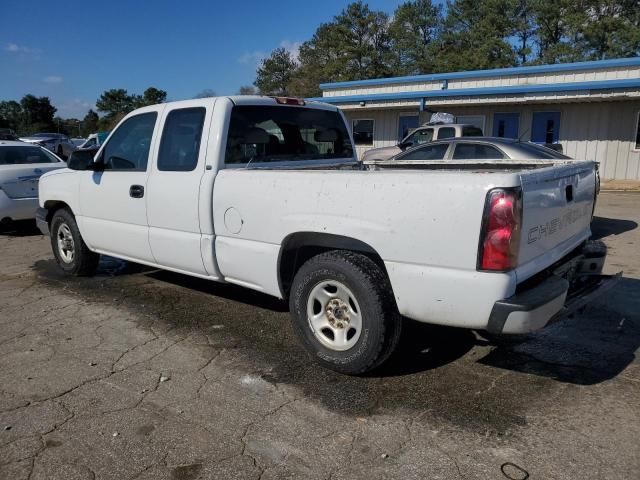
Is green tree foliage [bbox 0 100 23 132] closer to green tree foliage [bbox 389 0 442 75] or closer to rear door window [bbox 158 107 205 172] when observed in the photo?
green tree foliage [bbox 389 0 442 75]

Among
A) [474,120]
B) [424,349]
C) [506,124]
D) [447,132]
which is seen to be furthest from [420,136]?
[424,349]

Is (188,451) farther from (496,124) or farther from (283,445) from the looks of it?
(496,124)

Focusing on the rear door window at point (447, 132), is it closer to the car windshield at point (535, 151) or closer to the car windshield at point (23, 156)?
the car windshield at point (535, 151)

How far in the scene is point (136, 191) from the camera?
201 inches

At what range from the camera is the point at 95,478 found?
8.92 ft

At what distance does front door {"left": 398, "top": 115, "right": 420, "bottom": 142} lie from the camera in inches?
856

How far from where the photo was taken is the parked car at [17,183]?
912 cm

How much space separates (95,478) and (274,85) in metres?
71.3

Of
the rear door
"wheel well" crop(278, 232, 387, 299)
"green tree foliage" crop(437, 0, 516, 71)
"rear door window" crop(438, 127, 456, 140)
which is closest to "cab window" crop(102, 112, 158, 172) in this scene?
the rear door

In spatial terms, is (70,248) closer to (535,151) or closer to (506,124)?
(535,151)

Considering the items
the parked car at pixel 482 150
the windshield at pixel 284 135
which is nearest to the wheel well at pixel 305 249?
the windshield at pixel 284 135

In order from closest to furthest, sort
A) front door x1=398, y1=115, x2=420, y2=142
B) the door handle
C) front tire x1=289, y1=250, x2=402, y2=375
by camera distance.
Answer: front tire x1=289, y1=250, x2=402, y2=375 < the door handle < front door x1=398, y1=115, x2=420, y2=142

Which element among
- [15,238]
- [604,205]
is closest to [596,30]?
[604,205]

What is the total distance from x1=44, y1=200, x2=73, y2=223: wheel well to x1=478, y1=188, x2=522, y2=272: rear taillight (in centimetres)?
499
